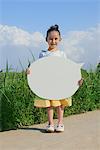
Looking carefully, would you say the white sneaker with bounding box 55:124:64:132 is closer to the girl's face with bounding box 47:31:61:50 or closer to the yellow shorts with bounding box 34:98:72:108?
the yellow shorts with bounding box 34:98:72:108

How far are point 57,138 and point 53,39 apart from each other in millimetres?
1217

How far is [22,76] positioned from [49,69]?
162 centimetres

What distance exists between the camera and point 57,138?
4824 mm

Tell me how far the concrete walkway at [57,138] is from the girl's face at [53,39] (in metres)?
1.10

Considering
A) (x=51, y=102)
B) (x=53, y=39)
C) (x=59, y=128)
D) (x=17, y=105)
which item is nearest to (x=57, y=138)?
(x=59, y=128)

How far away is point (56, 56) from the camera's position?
4.85 m

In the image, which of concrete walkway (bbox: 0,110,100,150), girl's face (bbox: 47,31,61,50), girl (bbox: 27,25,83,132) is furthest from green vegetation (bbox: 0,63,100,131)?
girl's face (bbox: 47,31,61,50)

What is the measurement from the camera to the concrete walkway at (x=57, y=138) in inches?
176

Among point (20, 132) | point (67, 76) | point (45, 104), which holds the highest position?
point (67, 76)

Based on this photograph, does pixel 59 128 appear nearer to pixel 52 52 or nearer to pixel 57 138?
pixel 57 138

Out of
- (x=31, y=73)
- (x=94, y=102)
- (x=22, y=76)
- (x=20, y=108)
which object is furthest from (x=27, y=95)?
(x=94, y=102)

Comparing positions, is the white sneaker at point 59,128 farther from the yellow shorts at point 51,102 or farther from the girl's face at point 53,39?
the girl's face at point 53,39

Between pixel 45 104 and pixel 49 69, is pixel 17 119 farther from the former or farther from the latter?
pixel 49 69

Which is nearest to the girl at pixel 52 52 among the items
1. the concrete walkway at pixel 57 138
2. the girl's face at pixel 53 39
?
A: the girl's face at pixel 53 39
